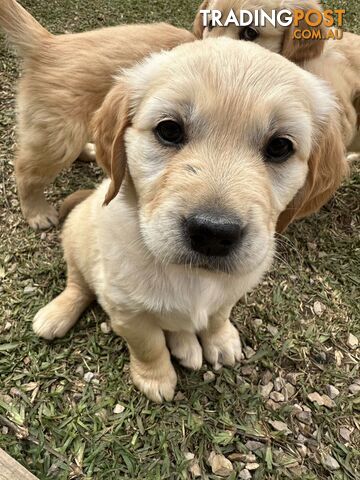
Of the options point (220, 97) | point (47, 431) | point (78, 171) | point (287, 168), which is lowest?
point (47, 431)

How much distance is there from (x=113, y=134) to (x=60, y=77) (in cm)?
92

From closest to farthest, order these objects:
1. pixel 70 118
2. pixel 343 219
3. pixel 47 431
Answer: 1. pixel 47 431
2. pixel 70 118
3. pixel 343 219

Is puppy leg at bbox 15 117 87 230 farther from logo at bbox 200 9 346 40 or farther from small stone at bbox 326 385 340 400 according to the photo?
small stone at bbox 326 385 340 400

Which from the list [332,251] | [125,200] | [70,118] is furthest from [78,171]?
[332,251]

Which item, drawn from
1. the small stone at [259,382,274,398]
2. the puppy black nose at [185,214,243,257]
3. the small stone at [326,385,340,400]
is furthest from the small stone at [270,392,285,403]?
the puppy black nose at [185,214,243,257]

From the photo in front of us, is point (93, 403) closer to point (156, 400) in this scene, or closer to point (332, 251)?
point (156, 400)

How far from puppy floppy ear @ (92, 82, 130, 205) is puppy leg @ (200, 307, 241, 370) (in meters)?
0.94

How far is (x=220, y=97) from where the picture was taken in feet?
4.07

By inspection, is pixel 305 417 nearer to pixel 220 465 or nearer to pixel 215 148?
pixel 220 465

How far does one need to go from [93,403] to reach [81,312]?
1.51ft

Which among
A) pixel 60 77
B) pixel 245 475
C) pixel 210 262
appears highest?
pixel 60 77

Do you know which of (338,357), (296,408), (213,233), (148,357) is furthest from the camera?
(338,357)

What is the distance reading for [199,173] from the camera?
1.21 meters

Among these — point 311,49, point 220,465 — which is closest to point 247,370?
point 220,465
